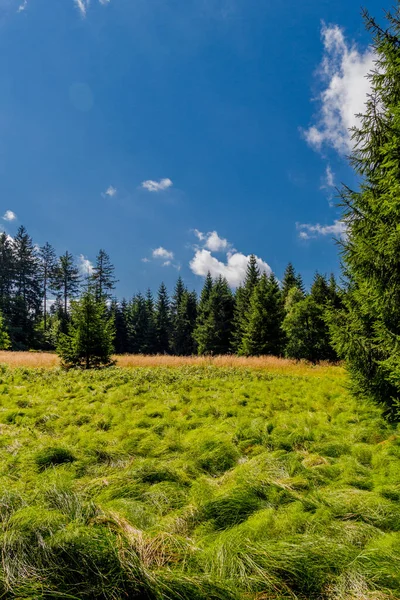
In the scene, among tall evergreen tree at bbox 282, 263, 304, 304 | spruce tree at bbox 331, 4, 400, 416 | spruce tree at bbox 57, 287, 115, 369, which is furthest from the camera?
tall evergreen tree at bbox 282, 263, 304, 304

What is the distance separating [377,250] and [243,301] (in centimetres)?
2921

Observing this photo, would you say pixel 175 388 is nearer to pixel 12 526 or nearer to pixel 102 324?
pixel 12 526

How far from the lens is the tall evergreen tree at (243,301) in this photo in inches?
1212

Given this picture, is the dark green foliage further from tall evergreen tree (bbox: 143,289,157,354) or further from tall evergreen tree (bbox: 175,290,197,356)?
tall evergreen tree (bbox: 143,289,157,354)

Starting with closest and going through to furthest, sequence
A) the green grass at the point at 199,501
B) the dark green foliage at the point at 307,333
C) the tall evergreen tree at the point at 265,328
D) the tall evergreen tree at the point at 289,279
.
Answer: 1. the green grass at the point at 199,501
2. the dark green foliage at the point at 307,333
3. the tall evergreen tree at the point at 265,328
4. the tall evergreen tree at the point at 289,279

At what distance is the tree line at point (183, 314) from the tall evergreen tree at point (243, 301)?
0.12 metres

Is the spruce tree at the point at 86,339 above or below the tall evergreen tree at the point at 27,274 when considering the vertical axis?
below

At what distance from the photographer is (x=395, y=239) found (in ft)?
15.8

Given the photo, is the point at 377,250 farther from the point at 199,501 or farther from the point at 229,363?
the point at 229,363

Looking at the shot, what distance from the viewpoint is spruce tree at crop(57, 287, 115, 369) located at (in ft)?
45.3

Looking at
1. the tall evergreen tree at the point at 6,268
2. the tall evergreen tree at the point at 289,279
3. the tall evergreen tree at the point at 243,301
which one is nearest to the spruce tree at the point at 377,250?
the tall evergreen tree at the point at 243,301

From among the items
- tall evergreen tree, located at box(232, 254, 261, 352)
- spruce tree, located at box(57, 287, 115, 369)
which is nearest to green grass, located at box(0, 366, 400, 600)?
spruce tree, located at box(57, 287, 115, 369)

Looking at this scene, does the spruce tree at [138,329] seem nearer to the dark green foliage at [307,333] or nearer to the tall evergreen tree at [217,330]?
the tall evergreen tree at [217,330]

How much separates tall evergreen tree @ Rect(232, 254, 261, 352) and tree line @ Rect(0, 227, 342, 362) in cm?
12
